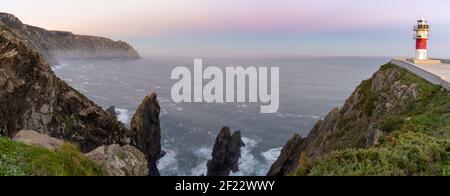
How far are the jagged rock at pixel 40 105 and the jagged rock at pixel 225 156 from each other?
14.2 metres

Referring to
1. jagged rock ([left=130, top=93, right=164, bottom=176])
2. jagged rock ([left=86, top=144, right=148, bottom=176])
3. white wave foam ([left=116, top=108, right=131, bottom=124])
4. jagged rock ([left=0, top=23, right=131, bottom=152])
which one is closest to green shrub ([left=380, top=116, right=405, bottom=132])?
jagged rock ([left=86, top=144, right=148, bottom=176])

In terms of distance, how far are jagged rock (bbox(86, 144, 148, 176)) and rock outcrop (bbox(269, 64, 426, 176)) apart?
11.6m

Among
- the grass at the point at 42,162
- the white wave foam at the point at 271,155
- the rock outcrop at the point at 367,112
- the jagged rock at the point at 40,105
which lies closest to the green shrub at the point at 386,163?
the grass at the point at 42,162

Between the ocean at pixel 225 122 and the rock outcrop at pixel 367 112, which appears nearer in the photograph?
the rock outcrop at pixel 367 112

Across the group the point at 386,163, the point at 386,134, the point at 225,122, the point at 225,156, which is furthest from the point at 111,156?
the point at 225,122

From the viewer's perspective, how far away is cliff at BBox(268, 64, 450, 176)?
1211 centimetres

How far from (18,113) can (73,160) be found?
32.6 m

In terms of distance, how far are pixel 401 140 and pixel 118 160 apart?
11.6m

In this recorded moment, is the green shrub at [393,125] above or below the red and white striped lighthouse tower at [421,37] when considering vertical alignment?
below

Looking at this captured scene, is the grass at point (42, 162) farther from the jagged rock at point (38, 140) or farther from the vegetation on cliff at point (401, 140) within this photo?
the vegetation on cliff at point (401, 140)

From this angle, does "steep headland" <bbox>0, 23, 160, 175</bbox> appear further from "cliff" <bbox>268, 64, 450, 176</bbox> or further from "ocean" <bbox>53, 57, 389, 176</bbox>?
"cliff" <bbox>268, 64, 450, 176</bbox>

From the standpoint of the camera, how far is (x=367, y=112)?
3428 centimetres

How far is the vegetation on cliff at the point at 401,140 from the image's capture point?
38.8ft

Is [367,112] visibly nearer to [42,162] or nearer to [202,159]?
[42,162]
